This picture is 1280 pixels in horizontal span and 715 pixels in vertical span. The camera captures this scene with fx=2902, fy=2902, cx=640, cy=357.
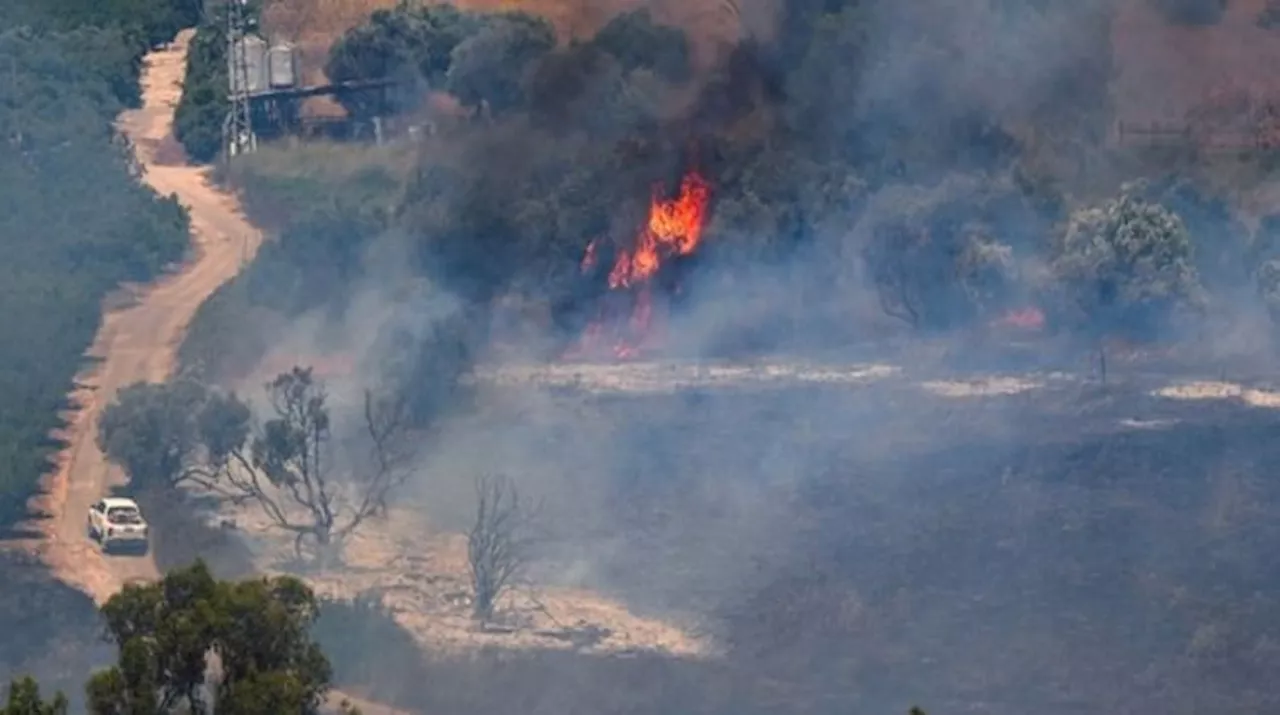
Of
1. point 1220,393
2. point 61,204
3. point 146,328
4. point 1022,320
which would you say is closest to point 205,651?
point 1220,393

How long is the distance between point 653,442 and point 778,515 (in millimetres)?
4954

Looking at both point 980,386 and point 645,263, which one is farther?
point 645,263

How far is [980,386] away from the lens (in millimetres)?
55875

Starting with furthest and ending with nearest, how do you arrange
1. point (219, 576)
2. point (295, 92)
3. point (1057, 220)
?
point (295, 92) → point (1057, 220) → point (219, 576)

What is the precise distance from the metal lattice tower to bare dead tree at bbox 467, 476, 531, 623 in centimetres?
3514

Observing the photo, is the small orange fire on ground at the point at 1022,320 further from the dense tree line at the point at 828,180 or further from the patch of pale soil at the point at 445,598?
the patch of pale soil at the point at 445,598

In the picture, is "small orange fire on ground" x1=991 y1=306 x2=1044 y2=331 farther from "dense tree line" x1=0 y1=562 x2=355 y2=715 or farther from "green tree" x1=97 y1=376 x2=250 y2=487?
"dense tree line" x1=0 y1=562 x2=355 y2=715

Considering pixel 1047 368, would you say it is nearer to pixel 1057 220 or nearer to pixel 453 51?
pixel 1057 220

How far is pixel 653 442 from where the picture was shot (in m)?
52.6

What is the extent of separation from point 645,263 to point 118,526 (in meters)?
17.6

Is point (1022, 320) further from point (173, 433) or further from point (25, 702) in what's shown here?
point (25, 702)

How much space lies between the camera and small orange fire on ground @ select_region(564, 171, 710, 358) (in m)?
60.5

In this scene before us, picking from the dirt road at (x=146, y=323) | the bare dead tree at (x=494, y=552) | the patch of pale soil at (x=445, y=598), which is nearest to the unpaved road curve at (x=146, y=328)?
the dirt road at (x=146, y=323)

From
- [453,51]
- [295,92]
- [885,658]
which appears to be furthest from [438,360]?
[295,92]
